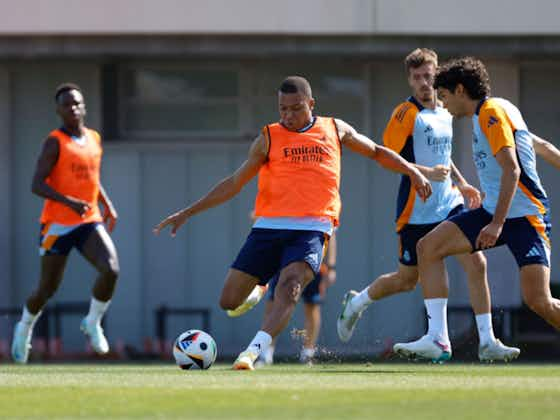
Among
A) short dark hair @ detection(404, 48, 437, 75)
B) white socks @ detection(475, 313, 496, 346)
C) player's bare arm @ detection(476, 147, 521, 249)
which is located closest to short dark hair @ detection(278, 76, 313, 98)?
short dark hair @ detection(404, 48, 437, 75)

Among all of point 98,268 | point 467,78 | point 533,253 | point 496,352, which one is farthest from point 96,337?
point 533,253

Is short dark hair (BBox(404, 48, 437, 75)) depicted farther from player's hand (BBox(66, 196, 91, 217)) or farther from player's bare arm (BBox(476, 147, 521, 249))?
player's hand (BBox(66, 196, 91, 217))

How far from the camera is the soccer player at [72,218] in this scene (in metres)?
13.6

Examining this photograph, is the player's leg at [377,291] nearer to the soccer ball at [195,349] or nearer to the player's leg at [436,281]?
the player's leg at [436,281]

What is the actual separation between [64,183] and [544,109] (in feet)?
23.5

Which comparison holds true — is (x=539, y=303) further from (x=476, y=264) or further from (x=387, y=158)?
(x=387, y=158)

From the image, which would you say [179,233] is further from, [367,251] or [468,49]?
[468,49]

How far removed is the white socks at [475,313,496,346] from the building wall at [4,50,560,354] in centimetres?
745

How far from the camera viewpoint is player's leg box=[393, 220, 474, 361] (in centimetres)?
1012

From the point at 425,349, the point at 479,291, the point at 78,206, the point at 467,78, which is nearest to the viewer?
the point at 467,78

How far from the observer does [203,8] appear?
17734mm

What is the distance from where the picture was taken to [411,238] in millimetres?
11430

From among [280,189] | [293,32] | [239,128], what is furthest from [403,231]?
[239,128]

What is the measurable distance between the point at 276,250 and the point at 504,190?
1.75 metres
